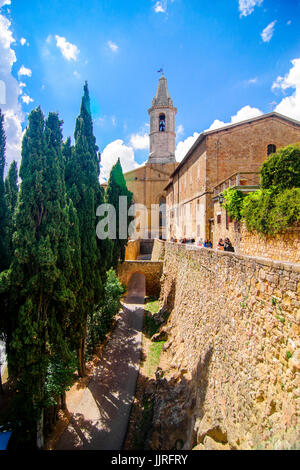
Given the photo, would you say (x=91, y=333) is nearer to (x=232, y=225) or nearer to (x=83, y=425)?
(x=83, y=425)

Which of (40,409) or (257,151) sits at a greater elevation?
(257,151)

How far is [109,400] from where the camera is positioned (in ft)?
27.1

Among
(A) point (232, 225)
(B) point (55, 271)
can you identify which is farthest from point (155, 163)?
(B) point (55, 271)

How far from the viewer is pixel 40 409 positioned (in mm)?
5863

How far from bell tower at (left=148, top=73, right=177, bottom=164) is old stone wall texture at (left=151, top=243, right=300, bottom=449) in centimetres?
2948

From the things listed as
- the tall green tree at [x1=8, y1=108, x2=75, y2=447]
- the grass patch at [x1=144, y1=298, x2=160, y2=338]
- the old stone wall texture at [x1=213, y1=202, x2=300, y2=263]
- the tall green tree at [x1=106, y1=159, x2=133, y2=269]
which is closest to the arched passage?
the grass patch at [x1=144, y1=298, x2=160, y2=338]

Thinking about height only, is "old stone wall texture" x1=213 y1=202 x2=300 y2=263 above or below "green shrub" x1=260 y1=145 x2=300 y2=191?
below

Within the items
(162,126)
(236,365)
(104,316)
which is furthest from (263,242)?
(162,126)

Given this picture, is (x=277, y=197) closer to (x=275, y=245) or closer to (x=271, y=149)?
(x=275, y=245)

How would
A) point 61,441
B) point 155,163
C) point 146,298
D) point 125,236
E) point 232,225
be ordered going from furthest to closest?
1. point 155,163
2. point 146,298
3. point 125,236
4. point 232,225
5. point 61,441

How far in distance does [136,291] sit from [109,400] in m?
13.1

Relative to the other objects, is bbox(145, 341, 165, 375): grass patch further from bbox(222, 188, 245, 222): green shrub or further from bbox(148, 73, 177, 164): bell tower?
bbox(148, 73, 177, 164): bell tower

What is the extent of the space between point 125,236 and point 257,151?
11153 millimetres

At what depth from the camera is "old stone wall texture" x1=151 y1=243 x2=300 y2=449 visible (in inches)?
122
